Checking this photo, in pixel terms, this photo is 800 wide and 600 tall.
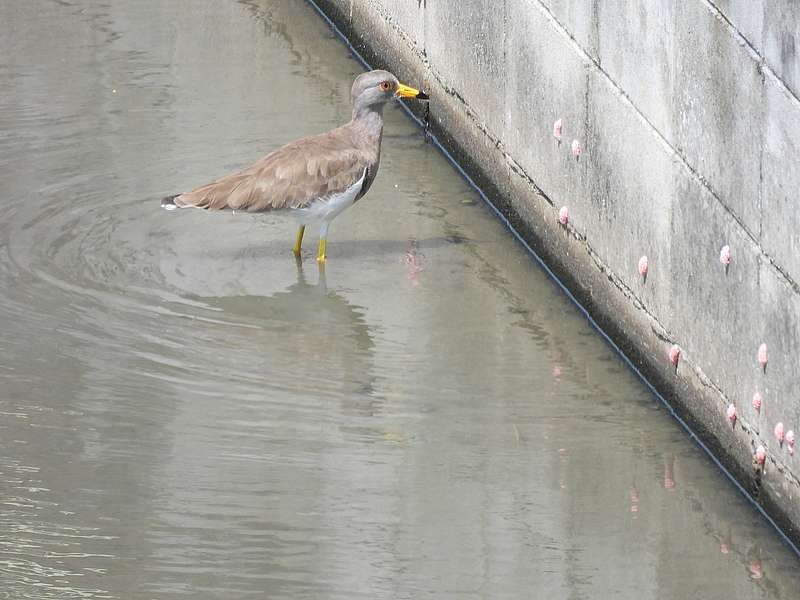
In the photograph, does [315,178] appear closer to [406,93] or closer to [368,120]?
[368,120]

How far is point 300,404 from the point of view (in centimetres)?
886

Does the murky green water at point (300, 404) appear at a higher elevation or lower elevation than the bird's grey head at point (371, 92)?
lower

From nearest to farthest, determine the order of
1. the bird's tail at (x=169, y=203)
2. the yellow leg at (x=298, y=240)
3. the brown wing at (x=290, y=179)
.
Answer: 1. the brown wing at (x=290, y=179)
2. the bird's tail at (x=169, y=203)
3. the yellow leg at (x=298, y=240)

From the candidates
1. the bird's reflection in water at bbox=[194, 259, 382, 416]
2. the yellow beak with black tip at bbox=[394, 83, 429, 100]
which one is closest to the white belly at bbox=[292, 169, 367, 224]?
A: the bird's reflection in water at bbox=[194, 259, 382, 416]

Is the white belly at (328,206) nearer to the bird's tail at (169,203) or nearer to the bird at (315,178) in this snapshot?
the bird at (315,178)

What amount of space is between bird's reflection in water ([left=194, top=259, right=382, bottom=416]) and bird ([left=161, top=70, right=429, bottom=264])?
16.4 inches

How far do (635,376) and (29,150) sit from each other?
4.65 m

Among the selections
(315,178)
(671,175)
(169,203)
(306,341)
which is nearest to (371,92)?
(315,178)

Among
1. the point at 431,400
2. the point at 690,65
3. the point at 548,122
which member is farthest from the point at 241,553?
the point at 548,122

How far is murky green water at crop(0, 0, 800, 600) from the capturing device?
7.47 m

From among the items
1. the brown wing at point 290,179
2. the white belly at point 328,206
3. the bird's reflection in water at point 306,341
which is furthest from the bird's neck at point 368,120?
the bird's reflection in water at point 306,341

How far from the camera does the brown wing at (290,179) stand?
10320 mm

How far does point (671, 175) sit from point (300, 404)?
2.08m

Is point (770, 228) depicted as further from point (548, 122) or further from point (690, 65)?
point (548, 122)
